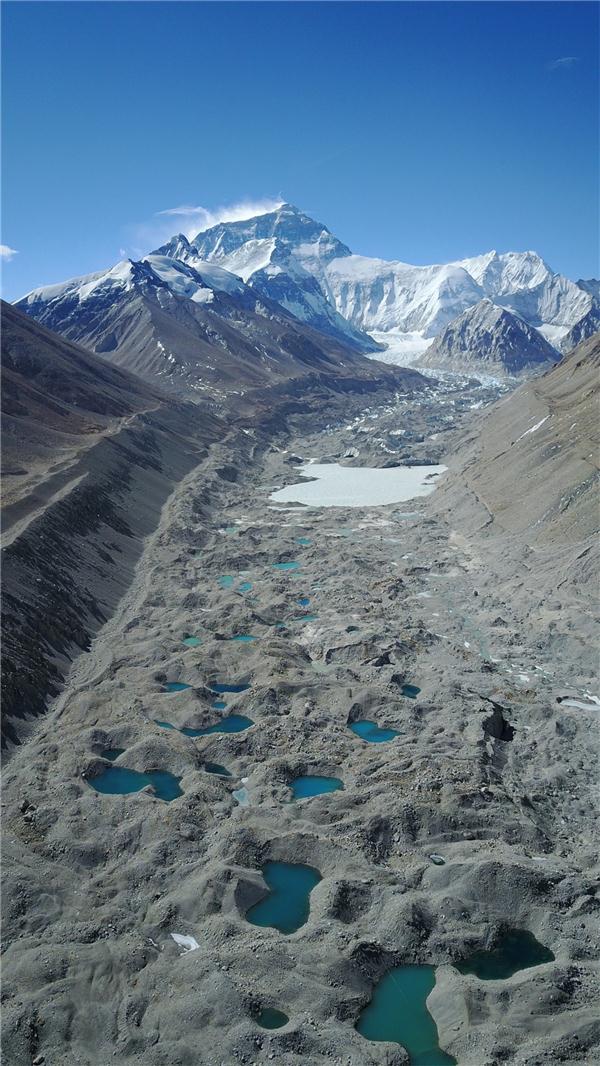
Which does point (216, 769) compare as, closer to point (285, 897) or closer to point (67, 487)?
point (285, 897)

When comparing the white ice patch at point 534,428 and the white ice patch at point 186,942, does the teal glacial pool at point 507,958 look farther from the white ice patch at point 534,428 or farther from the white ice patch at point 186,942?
the white ice patch at point 534,428

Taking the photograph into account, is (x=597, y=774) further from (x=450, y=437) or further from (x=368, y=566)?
(x=450, y=437)

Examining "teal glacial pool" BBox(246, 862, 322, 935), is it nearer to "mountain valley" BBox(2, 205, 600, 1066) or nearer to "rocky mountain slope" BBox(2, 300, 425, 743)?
"mountain valley" BBox(2, 205, 600, 1066)

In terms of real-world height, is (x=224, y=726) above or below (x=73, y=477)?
below

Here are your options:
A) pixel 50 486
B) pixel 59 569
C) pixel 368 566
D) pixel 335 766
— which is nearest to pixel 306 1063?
pixel 335 766

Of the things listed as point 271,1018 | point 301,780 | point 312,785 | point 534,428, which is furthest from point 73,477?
point 271,1018

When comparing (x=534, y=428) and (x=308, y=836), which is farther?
(x=534, y=428)
